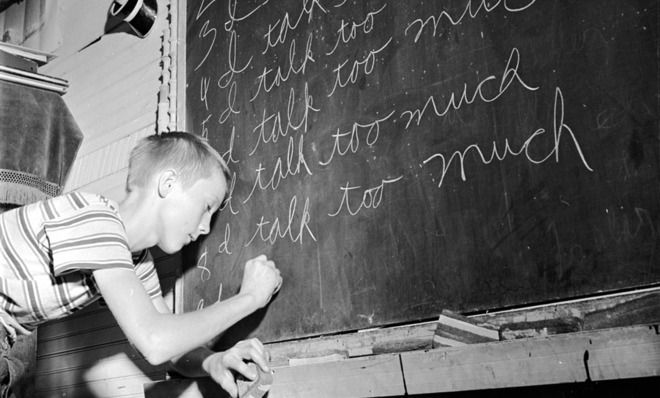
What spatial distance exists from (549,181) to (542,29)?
0.30 meters

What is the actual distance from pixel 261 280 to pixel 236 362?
0.23m

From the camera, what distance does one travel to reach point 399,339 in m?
1.44

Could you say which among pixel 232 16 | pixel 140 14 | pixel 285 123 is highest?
pixel 140 14

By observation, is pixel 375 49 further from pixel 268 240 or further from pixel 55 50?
pixel 55 50

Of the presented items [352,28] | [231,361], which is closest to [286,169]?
[352,28]

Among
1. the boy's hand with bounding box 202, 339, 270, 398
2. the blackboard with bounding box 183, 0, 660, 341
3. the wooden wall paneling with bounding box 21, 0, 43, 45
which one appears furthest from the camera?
the wooden wall paneling with bounding box 21, 0, 43, 45

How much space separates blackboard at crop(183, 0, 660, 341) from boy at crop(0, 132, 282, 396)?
0.53 ft

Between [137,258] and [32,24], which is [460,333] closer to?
[137,258]

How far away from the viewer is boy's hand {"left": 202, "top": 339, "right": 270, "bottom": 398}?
1462 mm

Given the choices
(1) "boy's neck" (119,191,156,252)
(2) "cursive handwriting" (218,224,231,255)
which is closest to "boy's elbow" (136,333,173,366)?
(1) "boy's neck" (119,191,156,252)

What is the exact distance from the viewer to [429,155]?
1451mm

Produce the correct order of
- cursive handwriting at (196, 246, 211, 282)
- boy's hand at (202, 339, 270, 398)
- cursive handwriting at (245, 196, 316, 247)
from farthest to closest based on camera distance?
1. cursive handwriting at (196, 246, 211, 282)
2. cursive handwriting at (245, 196, 316, 247)
3. boy's hand at (202, 339, 270, 398)

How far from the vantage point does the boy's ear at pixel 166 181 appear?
1.62 metres

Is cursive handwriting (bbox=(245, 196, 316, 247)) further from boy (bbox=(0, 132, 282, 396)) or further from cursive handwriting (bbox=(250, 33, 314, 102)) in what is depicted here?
cursive handwriting (bbox=(250, 33, 314, 102))
